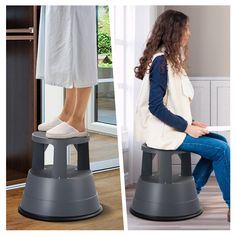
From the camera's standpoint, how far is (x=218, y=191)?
263 centimetres

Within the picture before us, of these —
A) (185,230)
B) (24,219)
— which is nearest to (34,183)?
(24,219)

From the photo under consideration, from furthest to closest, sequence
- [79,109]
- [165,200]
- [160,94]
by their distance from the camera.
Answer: [79,109] < [165,200] < [160,94]

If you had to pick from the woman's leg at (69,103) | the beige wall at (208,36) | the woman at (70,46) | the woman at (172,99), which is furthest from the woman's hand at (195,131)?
the woman's leg at (69,103)

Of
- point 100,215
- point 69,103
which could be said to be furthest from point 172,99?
point 100,215

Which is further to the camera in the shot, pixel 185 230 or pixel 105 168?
pixel 105 168

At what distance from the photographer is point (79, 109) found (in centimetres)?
259

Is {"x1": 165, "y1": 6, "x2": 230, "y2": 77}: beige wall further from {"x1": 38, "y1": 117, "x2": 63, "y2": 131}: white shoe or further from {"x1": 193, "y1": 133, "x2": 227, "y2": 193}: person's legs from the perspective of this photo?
{"x1": 38, "y1": 117, "x2": 63, "y2": 131}: white shoe

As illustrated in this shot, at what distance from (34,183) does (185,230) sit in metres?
0.62

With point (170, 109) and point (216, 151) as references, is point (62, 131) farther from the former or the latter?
point (216, 151)

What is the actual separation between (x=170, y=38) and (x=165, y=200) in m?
0.62

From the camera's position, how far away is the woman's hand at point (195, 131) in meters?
2.42

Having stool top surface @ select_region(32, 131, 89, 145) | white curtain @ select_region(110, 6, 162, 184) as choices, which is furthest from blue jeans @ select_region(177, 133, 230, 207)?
stool top surface @ select_region(32, 131, 89, 145)
